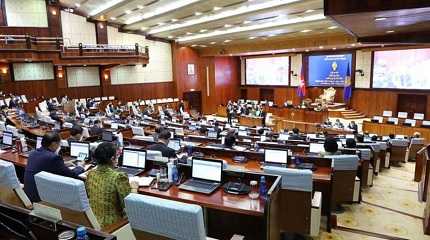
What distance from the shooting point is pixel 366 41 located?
6262 mm

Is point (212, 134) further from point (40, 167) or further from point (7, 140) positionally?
point (40, 167)

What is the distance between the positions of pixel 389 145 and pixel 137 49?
13.2m

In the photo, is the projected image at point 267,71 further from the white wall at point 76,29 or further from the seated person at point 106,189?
the seated person at point 106,189

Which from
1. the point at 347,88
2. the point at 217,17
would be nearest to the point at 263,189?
the point at 217,17

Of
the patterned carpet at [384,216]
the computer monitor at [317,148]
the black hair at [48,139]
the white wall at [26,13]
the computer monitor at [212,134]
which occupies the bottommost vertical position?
the patterned carpet at [384,216]

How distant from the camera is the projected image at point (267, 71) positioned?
21109 mm

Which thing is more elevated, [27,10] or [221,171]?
[27,10]

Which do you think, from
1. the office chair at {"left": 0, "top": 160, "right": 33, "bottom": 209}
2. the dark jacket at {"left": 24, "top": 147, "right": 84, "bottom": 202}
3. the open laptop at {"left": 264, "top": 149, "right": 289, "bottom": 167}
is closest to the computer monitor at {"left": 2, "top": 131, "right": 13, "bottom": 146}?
the office chair at {"left": 0, "top": 160, "right": 33, "bottom": 209}

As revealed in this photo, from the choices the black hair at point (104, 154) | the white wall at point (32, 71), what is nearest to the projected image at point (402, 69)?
the black hair at point (104, 154)

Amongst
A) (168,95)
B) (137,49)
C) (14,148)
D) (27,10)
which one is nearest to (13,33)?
(27,10)

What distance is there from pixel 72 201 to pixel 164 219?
3.53ft

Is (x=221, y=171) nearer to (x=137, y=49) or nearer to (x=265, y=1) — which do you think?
(x=265, y=1)

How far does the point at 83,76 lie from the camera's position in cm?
1783

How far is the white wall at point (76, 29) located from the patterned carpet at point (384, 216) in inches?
641
